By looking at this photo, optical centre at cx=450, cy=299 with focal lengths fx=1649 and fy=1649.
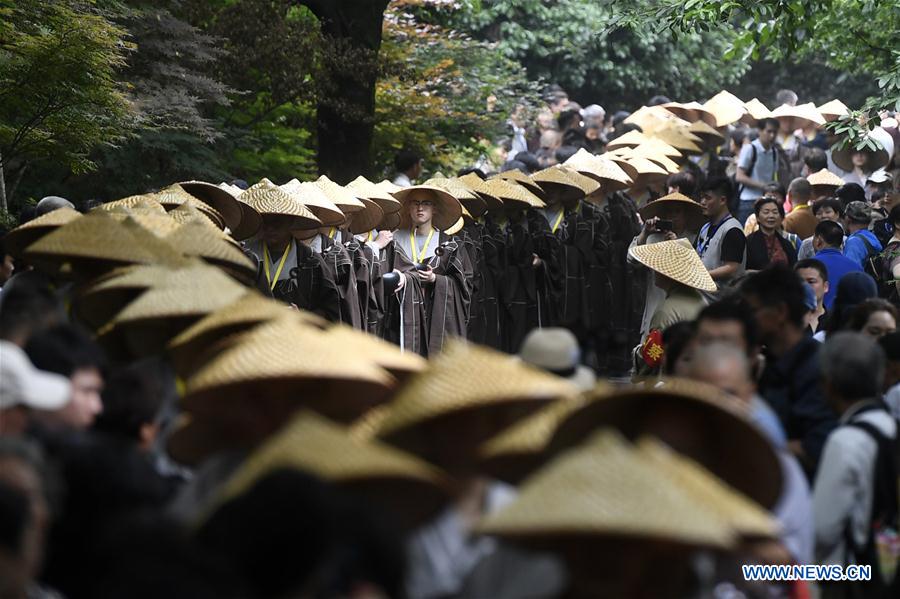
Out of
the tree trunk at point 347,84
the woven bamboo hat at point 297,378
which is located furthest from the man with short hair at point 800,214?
the woven bamboo hat at point 297,378

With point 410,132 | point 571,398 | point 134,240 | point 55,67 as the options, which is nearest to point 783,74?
point 410,132

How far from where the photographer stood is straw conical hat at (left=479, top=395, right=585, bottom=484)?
5121 mm

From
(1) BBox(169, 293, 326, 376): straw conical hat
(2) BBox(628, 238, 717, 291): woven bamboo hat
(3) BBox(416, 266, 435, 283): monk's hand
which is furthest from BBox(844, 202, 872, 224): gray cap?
(1) BBox(169, 293, 326, 376): straw conical hat

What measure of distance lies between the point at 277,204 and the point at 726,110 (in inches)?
521

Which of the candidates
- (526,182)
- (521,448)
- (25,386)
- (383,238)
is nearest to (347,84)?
(526,182)

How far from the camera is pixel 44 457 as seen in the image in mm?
4992

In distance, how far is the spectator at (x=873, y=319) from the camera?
8.44 meters

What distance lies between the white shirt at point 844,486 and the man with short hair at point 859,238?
21.7 ft

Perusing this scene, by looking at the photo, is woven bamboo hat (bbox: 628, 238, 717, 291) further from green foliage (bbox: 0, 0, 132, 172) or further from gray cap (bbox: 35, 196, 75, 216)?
green foliage (bbox: 0, 0, 132, 172)

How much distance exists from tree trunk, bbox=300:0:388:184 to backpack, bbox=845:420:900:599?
12.5m

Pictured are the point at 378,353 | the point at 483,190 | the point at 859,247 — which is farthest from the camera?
the point at 483,190

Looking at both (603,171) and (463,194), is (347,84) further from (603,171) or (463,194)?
(463,194)

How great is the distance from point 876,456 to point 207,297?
2.97 m

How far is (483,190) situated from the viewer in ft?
55.1
